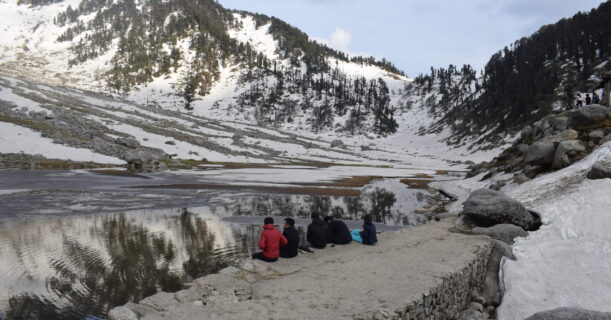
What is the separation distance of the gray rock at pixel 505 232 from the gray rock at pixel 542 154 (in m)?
10.4

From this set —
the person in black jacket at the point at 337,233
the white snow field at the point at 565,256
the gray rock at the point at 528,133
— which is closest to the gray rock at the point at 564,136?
the white snow field at the point at 565,256

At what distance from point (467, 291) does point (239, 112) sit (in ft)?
536

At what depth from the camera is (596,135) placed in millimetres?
21828

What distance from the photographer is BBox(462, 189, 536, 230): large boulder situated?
15.8 metres

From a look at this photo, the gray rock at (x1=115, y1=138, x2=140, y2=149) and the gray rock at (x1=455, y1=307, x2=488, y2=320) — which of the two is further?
the gray rock at (x1=115, y1=138, x2=140, y2=149)

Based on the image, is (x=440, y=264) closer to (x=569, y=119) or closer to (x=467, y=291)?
(x=467, y=291)

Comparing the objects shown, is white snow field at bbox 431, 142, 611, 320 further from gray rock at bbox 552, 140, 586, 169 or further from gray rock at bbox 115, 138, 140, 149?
gray rock at bbox 115, 138, 140, 149

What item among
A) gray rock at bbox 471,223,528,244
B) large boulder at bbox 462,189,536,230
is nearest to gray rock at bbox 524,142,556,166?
large boulder at bbox 462,189,536,230

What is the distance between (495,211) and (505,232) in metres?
1.86

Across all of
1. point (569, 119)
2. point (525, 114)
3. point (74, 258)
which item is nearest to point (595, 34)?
point (525, 114)

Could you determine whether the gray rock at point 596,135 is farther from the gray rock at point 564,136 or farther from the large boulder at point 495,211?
the large boulder at point 495,211

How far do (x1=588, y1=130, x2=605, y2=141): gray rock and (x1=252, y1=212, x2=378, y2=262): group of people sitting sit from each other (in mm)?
16802

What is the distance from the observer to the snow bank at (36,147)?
5800 cm

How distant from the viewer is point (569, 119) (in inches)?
1034
